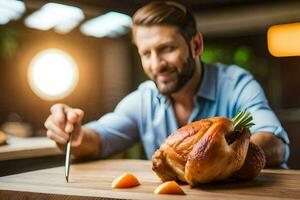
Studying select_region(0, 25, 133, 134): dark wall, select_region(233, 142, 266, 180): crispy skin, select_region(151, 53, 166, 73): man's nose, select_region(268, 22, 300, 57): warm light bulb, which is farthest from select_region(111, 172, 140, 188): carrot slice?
select_region(268, 22, 300, 57): warm light bulb

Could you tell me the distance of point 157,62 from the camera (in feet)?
4.85

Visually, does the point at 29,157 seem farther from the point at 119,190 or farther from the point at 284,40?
the point at 284,40

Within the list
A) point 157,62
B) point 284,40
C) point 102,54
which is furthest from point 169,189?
point 284,40

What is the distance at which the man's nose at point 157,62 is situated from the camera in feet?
4.85

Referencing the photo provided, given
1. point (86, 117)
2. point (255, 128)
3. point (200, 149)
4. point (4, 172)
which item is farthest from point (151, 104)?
point (200, 149)

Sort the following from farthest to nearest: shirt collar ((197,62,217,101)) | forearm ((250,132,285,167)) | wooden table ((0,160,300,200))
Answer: shirt collar ((197,62,217,101)) < forearm ((250,132,285,167)) < wooden table ((0,160,300,200))

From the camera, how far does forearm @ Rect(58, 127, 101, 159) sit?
61.4 inches

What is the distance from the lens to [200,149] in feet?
3.14

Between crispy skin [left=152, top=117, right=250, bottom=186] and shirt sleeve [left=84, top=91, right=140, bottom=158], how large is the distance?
669 mm

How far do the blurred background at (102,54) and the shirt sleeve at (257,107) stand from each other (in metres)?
0.23

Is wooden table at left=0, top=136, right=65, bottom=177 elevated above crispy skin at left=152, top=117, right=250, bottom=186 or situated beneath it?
situated beneath

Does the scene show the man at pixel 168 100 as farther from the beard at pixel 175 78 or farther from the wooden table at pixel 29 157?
the wooden table at pixel 29 157

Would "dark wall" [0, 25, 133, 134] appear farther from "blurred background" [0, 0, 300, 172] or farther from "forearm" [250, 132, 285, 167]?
"forearm" [250, 132, 285, 167]

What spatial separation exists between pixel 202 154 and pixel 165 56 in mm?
598
